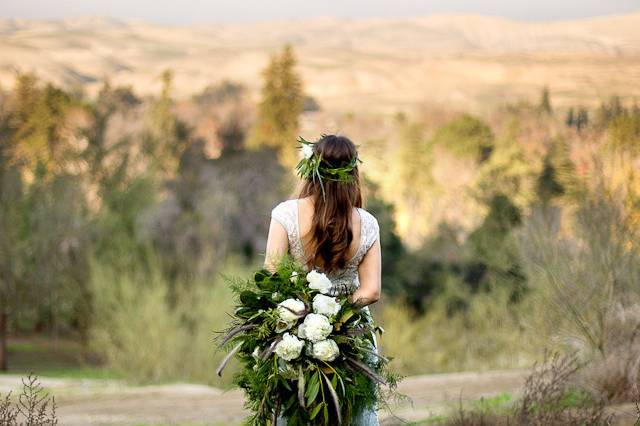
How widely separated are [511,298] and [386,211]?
4830 millimetres

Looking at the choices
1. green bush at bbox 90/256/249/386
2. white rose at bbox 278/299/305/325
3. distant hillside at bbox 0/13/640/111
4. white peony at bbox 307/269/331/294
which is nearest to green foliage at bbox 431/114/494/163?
distant hillside at bbox 0/13/640/111

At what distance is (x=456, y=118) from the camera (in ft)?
174

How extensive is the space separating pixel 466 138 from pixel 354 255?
45363 mm

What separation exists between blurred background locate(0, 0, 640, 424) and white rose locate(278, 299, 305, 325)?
2.24 feet

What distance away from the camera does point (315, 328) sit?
4.14 metres

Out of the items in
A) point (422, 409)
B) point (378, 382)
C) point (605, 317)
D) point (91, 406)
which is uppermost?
point (378, 382)

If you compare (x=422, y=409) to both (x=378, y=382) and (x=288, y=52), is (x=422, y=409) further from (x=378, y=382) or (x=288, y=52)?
(x=288, y=52)

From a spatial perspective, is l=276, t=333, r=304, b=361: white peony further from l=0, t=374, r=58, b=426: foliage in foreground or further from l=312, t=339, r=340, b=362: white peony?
l=0, t=374, r=58, b=426: foliage in foreground

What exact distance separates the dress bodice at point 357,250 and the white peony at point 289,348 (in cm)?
33

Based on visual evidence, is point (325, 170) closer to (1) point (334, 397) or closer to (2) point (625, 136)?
(1) point (334, 397)

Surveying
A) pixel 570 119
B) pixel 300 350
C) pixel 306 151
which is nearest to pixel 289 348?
pixel 300 350

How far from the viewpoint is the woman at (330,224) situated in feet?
14.3

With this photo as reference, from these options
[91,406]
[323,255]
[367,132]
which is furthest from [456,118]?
[323,255]

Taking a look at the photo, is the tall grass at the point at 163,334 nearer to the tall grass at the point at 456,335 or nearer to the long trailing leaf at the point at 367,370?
the tall grass at the point at 456,335
